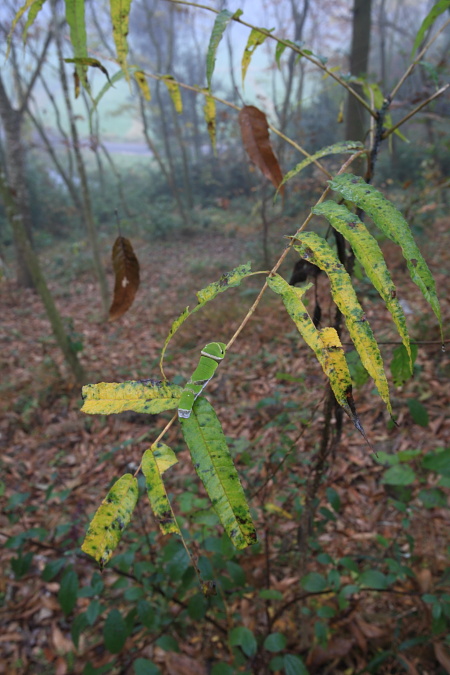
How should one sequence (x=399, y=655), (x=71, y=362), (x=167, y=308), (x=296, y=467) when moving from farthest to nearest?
(x=167, y=308)
(x=71, y=362)
(x=296, y=467)
(x=399, y=655)

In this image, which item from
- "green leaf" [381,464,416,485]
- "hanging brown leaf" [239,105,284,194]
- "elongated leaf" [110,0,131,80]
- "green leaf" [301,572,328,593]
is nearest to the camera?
"elongated leaf" [110,0,131,80]

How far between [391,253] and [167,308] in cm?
328

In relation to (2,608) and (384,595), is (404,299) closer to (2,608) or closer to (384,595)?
(384,595)

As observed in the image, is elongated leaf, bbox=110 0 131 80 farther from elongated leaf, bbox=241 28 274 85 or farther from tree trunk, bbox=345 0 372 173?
tree trunk, bbox=345 0 372 173

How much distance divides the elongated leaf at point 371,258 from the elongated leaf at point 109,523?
336 millimetres

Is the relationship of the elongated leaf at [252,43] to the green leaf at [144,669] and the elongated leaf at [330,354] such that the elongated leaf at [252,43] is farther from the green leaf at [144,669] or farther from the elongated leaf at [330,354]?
the green leaf at [144,669]

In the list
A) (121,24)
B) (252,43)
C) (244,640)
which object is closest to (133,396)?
(121,24)

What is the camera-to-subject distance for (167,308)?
5.77 meters

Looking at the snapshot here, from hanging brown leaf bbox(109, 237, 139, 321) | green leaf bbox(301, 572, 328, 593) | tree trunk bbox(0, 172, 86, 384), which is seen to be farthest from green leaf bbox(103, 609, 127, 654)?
tree trunk bbox(0, 172, 86, 384)

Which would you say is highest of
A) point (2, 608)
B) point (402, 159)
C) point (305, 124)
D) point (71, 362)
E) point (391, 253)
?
point (305, 124)

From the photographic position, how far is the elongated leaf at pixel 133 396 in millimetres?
412

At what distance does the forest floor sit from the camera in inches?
54.3

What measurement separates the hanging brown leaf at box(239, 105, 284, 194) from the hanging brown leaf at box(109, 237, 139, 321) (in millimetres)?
319

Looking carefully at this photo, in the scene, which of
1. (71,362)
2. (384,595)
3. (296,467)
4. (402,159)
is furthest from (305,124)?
(384,595)
